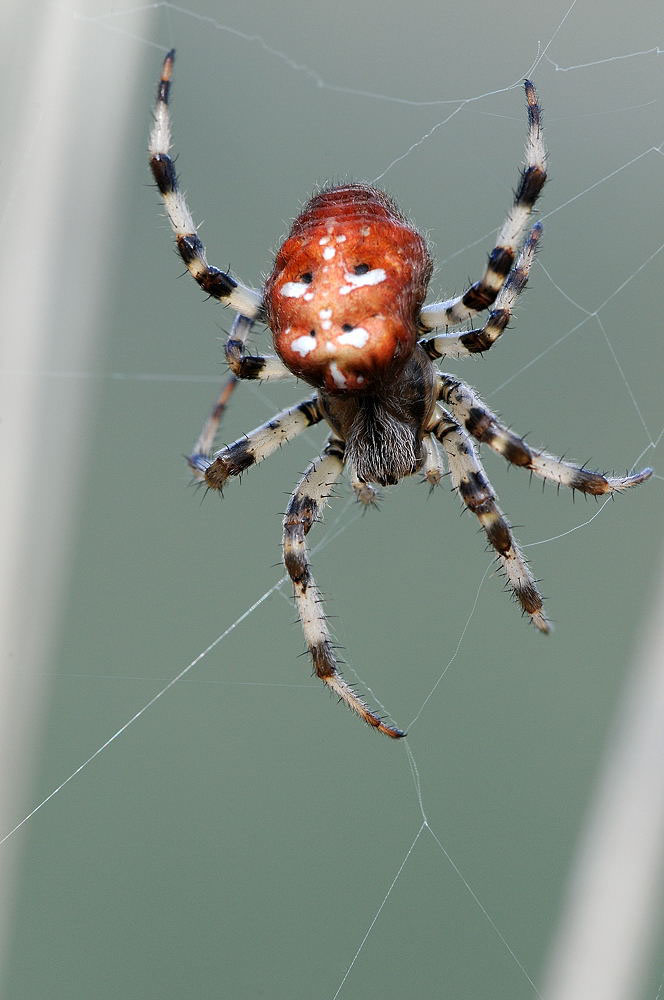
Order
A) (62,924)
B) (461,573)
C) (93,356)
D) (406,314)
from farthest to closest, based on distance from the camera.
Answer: (93,356) < (461,573) < (62,924) < (406,314)


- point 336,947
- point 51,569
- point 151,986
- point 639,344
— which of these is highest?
point 51,569

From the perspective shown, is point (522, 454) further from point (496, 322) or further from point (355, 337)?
point (355, 337)

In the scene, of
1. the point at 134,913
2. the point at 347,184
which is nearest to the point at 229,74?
the point at 347,184

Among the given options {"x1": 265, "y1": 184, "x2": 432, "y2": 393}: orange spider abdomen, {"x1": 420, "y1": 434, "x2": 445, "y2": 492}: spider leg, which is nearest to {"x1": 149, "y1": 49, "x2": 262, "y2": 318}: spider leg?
{"x1": 265, "y1": 184, "x2": 432, "y2": 393}: orange spider abdomen

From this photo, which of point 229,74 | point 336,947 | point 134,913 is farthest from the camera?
point 229,74

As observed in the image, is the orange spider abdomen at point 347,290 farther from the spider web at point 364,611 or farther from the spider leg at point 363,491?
the spider web at point 364,611

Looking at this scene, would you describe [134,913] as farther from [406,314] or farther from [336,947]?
[406,314]

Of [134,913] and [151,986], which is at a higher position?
[134,913]

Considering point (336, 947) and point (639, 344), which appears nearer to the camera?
point (336, 947)
